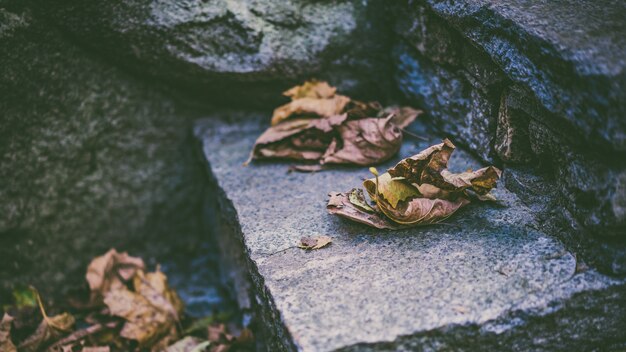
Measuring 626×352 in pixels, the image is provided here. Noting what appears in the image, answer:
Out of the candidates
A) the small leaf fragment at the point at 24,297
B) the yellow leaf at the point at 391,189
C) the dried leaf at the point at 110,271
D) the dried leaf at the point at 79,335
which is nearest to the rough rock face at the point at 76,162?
the small leaf fragment at the point at 24,297

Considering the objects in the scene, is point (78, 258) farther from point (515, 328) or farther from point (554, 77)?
point (554, 77)

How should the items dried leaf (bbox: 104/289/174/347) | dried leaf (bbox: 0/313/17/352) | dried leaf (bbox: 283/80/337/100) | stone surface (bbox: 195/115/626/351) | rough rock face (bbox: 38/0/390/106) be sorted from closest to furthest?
stone surface (bbox: 195/115/626/351) → dried leaf (bbox: 0/313/17/352) → dried leaf (bbox: 104/289/174/347) → rough rock face (bbox: 38/0/390/106) → dried leaf (bbox: 283/80/337/100)

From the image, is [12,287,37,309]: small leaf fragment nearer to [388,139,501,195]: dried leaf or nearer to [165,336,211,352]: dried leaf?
[165,336,211,352]: dried leaf

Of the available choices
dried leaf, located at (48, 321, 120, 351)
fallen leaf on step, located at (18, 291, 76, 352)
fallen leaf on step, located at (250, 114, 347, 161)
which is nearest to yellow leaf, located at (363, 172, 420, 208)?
fallen leaf on step, located at (250, 114, 347, 161)

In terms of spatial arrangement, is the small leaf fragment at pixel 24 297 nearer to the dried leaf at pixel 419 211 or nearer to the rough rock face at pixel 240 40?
the rough rock face at pixel 240 40

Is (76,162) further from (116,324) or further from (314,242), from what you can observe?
(314,242)

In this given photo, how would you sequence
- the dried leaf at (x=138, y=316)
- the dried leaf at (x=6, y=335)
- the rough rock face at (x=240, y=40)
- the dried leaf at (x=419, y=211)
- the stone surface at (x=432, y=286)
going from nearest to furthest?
the stone surface at (x=432, y=286), the dried leaf at (x=419, y=211), the dried leaf at (x=6, y=335), the dried leaf at (x=138, y=316), the rough rock face at (x=240, y=40)
